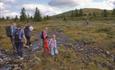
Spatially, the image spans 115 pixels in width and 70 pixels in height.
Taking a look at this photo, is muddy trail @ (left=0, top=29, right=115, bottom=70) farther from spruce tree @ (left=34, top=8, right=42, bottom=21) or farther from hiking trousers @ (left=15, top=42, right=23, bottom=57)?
spruce tree @ (left=34, top=8, right=42, bottom=21)

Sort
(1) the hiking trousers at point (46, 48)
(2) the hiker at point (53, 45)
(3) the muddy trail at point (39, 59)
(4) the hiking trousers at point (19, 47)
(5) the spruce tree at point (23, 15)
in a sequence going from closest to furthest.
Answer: (3) the muddy trail at point (39, 59), (4) the hiking trousers at point (19, 47), (2) the hiker at point (53, 45), (1) the hiking trousers at point (46, 48), (5) the spruce tree at point (23, 15)

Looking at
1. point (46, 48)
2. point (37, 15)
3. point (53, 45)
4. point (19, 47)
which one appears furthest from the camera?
point (37, 15)

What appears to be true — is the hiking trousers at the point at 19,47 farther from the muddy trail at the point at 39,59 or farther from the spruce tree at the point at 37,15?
the spruce tree at the point at 37,15

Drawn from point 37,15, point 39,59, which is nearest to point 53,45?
point 39,59

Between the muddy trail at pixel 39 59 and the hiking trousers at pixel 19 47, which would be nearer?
the muddy trail at pixel 39 59

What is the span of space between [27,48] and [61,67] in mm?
6470

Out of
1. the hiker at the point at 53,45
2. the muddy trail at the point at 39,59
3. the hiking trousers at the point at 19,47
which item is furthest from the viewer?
the hiker at the point at 53,45

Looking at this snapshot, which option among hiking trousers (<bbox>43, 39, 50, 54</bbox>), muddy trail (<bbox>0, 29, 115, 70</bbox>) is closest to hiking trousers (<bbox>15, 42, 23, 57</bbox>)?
muddy trail (<bbox>0, 29, 115, 70</bbox>)

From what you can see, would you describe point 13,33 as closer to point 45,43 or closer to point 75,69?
point 45,43

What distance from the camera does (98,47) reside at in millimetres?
37875

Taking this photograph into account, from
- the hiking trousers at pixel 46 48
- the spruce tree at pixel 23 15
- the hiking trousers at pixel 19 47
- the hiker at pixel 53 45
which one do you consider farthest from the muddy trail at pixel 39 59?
the spruce tree at pixel 23 15

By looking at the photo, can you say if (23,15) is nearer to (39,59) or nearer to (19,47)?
(19,47)

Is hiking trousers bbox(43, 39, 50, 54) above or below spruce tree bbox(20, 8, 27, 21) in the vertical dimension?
above

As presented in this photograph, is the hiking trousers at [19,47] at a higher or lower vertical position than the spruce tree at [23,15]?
higher
